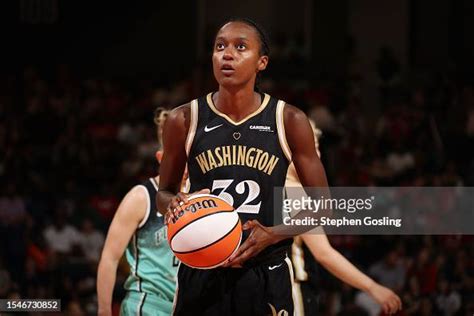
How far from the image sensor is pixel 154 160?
36.4ft

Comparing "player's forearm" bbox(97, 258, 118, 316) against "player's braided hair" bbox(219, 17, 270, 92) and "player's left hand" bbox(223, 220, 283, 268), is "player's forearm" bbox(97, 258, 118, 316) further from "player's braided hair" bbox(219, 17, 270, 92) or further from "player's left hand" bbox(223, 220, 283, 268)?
"player's braided hair" bbox(219, 17, 270, 92)

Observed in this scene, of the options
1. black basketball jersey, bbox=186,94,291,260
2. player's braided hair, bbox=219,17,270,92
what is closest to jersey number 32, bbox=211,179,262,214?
black basketball jersey, bbox=186,94,291,260

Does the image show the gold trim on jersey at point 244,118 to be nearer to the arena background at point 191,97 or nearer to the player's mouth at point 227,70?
the player's mouth at point 227,70

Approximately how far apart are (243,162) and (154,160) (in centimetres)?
746

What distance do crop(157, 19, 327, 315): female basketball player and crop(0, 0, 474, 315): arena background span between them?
379 centimetres

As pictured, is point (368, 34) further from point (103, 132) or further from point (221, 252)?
A: point (221, 252)

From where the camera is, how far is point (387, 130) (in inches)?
451

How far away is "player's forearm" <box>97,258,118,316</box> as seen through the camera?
443 cm

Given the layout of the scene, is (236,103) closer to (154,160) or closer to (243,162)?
(243,162)

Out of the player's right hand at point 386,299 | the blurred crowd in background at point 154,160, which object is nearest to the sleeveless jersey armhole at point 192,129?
the player's right hand at point 386,299

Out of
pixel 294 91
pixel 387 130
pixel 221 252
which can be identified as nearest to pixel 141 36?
pixel 294 91

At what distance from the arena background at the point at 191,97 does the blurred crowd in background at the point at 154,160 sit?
0.06ft

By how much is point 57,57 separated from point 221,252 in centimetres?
1064

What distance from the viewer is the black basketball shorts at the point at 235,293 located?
144 inches
